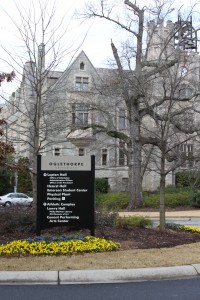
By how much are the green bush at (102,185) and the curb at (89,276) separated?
3678cm

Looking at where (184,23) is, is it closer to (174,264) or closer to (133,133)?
(133,133)

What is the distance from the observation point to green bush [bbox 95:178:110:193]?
4447 cm

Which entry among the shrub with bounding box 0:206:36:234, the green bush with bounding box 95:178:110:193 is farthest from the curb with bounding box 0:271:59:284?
the green bush with bounding box 95:178:110:193

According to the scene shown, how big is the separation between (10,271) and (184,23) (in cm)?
1967

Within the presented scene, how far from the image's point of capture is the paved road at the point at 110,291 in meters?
6.23

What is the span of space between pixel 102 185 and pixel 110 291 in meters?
38.2

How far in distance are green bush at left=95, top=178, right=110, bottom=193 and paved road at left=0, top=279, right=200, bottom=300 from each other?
37326 mm

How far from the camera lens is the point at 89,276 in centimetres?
724

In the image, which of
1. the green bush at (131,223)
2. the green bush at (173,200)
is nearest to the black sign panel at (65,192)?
the green bush at (131,223)

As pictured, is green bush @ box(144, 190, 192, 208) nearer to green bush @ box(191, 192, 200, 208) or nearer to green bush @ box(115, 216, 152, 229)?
green bush @ box(191, 192, 200, 208)

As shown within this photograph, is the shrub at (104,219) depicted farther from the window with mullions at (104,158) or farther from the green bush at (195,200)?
the window with mullions at (104,158)

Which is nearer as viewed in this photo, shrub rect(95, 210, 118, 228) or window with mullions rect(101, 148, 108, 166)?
shrub rect(95, 210, 118, 228)

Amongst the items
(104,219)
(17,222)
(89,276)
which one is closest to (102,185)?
(104,219)

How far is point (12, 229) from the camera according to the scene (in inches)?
450
